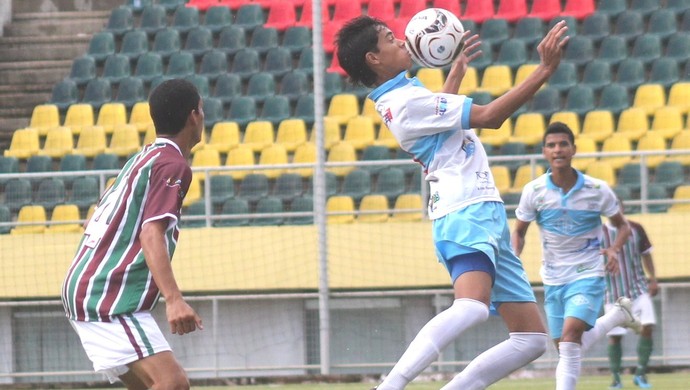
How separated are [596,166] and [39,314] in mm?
5811

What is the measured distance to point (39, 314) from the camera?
13.4m

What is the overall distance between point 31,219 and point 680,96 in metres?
7.44

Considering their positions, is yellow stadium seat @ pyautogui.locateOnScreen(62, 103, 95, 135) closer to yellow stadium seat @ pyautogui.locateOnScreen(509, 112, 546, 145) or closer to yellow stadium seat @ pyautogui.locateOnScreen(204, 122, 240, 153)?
yellow stadium seat @ pyautogui.locateOnScreen(204, 122, 240, 153)

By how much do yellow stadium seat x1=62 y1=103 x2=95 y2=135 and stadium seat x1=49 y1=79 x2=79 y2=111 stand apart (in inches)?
9.8

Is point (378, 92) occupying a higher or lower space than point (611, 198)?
higher

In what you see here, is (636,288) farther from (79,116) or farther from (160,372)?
(79,116)

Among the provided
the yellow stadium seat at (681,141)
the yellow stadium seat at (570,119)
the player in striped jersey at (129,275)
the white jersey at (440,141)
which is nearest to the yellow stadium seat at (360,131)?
the yellow stadium seat at (570,119)

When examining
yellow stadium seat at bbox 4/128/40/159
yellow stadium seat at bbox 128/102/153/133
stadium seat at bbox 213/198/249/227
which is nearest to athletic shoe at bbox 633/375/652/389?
stadium seat at bbox 213/198/249/227

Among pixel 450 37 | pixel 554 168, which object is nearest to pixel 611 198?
pixel 554 168

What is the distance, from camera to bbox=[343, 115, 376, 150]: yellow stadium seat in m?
15.5

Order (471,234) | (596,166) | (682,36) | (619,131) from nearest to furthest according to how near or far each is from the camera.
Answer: (471,234) → (596,166) → (619,131) → (682,36)

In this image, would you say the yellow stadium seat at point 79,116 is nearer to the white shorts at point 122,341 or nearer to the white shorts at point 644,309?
the white shorts at point 644,309

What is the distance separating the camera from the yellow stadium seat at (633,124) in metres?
14.9

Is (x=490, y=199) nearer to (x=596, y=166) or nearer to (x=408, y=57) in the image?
(x=408, y=57)
